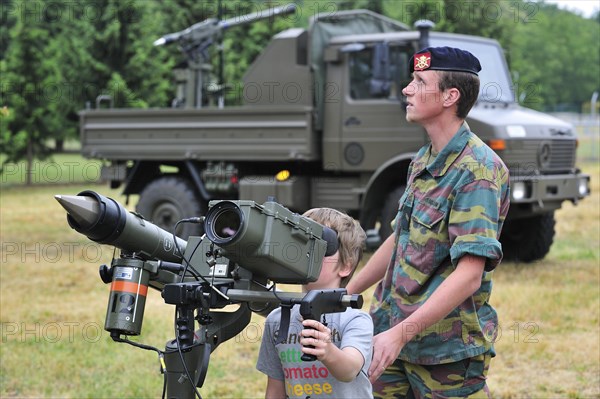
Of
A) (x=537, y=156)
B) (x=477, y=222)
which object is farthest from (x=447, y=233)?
(x=537, y=156)

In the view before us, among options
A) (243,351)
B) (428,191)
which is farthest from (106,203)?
(243,351)

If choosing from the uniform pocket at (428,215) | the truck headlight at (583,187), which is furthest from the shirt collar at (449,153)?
the truck headlight at (583,187)

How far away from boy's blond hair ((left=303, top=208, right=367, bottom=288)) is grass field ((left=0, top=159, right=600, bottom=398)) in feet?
8.59

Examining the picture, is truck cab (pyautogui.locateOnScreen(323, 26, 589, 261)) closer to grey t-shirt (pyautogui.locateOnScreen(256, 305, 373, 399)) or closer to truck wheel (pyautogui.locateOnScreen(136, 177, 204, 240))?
truck wheel (pyautogui.locateOnScreen(136, 177, 204, 240))

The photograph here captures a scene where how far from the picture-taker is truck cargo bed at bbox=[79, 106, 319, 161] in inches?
380

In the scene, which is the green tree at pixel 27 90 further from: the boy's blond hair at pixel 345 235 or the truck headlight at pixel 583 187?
the boy's blond hair at pixel 345 235

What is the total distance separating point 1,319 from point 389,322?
15.6 ft

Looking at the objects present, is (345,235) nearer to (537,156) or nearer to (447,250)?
(447,250)

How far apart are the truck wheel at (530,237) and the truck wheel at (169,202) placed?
3420mm

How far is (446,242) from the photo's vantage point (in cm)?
287

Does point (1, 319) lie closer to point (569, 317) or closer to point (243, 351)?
point (243, 351)

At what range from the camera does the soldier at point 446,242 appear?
2.70m

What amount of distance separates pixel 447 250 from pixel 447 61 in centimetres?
58

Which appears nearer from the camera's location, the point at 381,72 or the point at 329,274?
the point at 329,274
